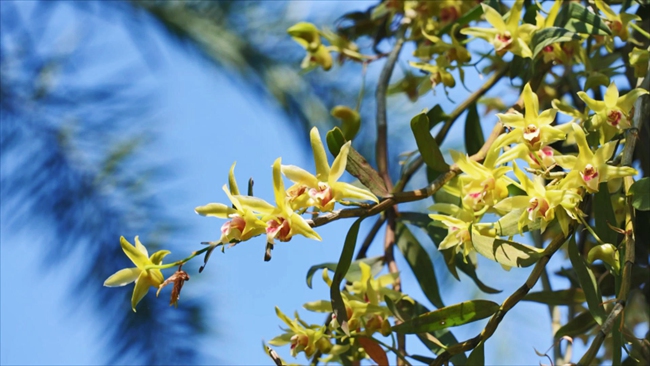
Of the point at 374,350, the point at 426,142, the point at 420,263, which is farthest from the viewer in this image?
the point at 420,263

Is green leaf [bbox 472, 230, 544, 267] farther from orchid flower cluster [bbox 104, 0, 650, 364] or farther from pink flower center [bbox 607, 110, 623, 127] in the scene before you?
pink flower center [bbox 607, 110, 623, 127]

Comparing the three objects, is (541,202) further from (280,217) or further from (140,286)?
(140,286)

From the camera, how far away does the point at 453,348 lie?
673 mm

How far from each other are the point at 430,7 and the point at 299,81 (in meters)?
0.54

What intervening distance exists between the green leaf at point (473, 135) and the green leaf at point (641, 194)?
272 mm

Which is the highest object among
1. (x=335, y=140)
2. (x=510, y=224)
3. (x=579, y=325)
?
(x=335, y=140)

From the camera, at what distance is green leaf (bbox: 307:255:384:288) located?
0.83 m

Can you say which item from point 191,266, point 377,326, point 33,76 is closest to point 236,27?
point 33,76

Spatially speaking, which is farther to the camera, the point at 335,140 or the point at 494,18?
the point at 494,18

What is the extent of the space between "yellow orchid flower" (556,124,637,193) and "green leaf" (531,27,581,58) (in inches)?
6.3

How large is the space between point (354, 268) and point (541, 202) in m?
0.30

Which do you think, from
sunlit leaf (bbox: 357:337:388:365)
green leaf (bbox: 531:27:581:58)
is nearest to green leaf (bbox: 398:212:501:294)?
sunlit leaf (bbox: 357:337:388:365)

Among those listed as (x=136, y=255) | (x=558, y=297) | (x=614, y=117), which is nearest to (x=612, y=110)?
(x=614, y=117)

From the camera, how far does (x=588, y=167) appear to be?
60 centimetres
